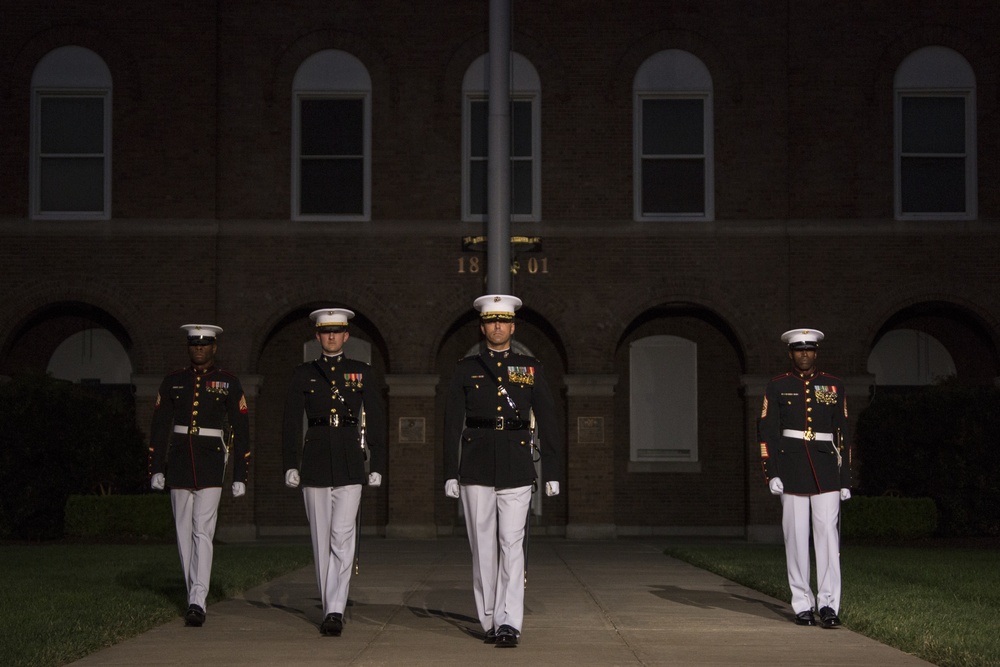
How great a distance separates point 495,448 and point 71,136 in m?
16.3

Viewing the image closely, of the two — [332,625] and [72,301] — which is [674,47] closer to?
[72,301]

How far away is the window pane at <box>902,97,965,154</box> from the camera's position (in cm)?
2442

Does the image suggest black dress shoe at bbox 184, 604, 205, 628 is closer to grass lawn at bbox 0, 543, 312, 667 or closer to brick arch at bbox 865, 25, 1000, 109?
grass lawn at bbox 0, 543, 312, 667

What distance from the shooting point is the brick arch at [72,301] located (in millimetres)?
23812

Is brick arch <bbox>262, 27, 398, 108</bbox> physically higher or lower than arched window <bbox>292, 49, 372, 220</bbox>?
higher

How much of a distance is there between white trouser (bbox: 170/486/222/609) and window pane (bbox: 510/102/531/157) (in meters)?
14.1

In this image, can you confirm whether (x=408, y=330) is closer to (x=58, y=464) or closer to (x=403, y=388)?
(x=403, y=388)

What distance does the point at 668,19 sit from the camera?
2439 cm

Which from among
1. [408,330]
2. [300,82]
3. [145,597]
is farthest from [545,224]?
Result: [145,597]

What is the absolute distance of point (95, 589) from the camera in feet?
43.9

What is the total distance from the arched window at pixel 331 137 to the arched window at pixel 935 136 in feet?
28.4

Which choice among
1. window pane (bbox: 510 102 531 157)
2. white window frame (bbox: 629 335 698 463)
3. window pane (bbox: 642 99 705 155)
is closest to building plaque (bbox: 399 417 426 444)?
white window frame (bbox: 629 335 698 463)

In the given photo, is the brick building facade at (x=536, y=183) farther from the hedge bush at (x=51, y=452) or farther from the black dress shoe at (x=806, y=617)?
the black dress shoe at (x=806, y=617)

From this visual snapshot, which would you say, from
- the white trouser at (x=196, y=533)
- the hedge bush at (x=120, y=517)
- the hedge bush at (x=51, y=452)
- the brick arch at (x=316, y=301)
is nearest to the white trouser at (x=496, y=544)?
the white trouser at (x=196, y=533)
